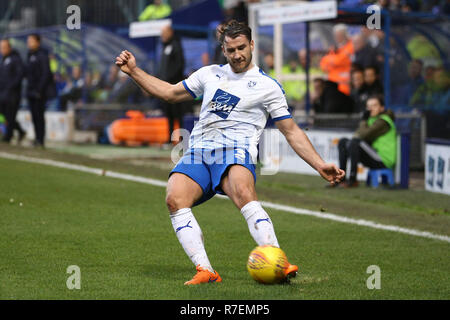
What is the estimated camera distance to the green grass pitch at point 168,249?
6211mm

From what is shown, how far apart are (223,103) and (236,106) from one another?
0.10 m

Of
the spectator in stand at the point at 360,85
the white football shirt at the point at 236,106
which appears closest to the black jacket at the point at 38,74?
the spectator in stand at the point at 360,85

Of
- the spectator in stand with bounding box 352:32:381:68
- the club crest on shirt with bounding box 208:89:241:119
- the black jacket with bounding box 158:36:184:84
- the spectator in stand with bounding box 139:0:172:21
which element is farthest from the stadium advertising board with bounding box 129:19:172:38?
the club crest on shirt with bounding box 208:89:241:119

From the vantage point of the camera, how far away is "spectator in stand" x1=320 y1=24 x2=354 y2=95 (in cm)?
1759

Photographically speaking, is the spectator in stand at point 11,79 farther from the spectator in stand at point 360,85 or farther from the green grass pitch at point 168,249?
the spectator in stand at point 360,85

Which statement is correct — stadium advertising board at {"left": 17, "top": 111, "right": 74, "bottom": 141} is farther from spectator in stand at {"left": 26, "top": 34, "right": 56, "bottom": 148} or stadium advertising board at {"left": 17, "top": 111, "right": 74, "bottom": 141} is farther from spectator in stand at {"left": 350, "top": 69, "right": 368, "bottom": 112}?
spectator in stand at {"left": 350, "top": 69, "right": 368, "bottom": 112}

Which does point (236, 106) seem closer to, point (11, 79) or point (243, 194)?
point (243, 194)

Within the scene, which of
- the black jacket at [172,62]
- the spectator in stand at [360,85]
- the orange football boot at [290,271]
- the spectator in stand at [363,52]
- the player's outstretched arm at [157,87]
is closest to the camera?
the orange football boot at [290,271]

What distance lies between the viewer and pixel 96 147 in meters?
19.9

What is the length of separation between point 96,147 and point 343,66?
18.6 ft

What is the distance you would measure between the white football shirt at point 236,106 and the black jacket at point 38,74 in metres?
12.4

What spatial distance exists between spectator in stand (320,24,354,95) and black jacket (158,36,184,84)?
291cm

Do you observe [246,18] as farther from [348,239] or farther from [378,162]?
[348,239]
